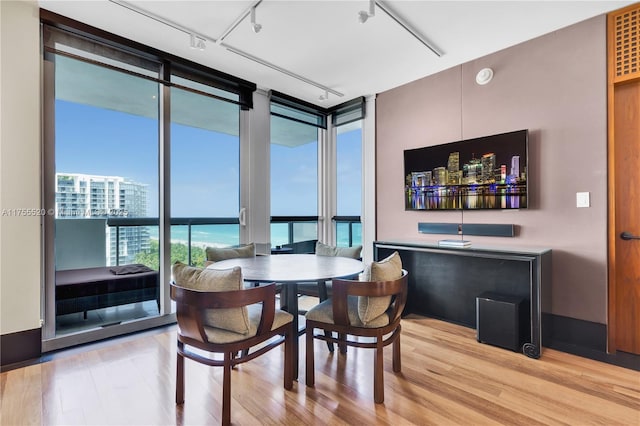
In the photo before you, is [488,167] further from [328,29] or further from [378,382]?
[378,382]

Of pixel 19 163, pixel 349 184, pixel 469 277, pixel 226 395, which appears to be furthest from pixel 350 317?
pixel 349 184

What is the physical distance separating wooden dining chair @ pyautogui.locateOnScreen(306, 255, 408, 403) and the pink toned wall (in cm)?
171

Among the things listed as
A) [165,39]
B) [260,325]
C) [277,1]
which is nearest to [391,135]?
[277,1]

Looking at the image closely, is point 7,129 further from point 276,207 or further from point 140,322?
point 276,207

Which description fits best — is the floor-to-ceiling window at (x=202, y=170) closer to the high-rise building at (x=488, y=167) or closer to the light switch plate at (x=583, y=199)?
the high-rise building at (x=488, y=167)

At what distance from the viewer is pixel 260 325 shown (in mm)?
1798

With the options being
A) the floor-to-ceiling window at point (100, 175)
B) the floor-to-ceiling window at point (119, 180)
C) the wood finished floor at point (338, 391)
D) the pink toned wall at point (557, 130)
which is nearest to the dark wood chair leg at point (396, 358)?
the wood finished floor at point (338, 391)

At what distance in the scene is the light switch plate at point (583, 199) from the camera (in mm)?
2600

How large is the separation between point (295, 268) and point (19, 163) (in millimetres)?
2270

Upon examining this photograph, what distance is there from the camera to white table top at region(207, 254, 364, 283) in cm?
198

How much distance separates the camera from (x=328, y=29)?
2.75m

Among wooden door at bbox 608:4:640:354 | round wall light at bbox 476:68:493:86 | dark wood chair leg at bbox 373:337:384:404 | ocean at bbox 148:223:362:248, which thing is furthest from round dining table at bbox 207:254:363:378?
round wall light at bbox 476:68:493:86

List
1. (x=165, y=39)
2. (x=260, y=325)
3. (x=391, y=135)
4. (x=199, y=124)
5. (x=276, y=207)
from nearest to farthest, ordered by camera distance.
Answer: (x=260, y=325), (x=165, y=39), (x=199, y=124), (x=391, y=135), (x=276, y=207)

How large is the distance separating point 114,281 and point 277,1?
2.87 metres
